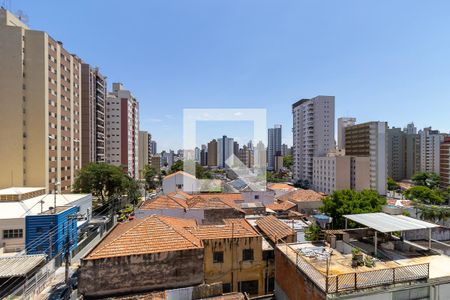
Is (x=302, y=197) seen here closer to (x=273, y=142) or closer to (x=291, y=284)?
(x=291, y=284)

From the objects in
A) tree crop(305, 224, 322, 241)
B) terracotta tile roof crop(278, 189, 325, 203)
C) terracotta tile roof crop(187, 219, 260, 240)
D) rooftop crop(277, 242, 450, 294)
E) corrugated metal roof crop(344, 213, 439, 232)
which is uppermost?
corrugated metal roof crop(344, 213, 439, 232)

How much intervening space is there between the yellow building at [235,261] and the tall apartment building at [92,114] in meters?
39.6

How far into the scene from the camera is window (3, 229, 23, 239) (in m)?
17.7

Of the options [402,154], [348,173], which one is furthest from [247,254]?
[402,154]

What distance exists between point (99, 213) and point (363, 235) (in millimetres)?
29467

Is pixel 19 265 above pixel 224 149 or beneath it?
beneath

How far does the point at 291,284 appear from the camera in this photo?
27.7 feet

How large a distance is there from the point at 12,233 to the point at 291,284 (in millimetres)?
21228

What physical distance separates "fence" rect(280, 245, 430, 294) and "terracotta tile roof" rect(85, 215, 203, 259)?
491cm

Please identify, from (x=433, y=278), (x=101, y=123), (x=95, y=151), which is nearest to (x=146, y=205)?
(x=433, y=278)

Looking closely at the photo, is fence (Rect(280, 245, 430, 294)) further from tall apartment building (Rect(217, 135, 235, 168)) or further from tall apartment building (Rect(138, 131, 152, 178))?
tall apartment building (Rect(217, 135, 235, 168))

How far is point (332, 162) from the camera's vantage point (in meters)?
47.1

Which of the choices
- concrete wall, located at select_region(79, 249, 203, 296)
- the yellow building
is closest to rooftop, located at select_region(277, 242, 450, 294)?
the yellow building

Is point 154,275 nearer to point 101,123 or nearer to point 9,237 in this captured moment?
point 9,237
